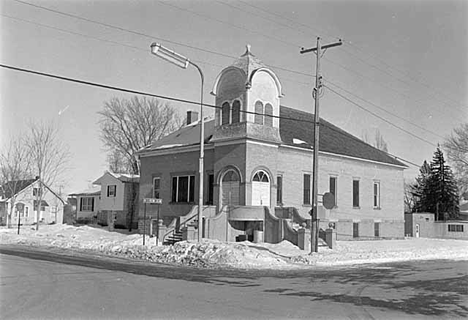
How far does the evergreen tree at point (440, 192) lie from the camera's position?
64.3 metres

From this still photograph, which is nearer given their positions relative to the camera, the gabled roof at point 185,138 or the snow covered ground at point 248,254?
the snow covered ground at point 248,254

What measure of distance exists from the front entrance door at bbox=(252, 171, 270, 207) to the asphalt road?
12.2 m

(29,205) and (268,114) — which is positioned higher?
(268,114)

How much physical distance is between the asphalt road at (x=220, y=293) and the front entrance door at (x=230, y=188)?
1248cm

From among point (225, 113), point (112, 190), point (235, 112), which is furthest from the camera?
point (112, 190)

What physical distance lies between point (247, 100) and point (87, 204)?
39.9 meters

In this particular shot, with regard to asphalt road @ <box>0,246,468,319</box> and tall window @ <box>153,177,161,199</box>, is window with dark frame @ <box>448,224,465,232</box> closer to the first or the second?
tall window @ <box>153,177,161,199</box>

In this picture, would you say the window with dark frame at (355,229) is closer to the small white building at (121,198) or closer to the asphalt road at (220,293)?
the asphalt road at (220,293)

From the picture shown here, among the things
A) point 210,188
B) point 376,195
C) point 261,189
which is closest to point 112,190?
point 210,188

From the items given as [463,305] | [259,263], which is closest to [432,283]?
[463,305]

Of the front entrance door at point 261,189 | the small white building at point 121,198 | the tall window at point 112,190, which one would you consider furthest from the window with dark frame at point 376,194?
the tall window at point 112,190

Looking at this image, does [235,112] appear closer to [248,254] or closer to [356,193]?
[248,254]

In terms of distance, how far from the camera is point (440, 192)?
212 feet

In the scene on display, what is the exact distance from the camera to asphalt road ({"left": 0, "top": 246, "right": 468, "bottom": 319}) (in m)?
10.2
